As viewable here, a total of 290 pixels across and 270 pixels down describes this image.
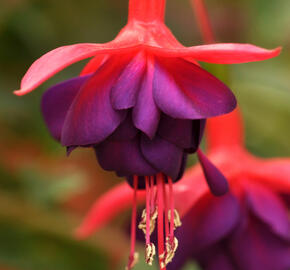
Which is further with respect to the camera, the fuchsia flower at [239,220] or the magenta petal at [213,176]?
the fuchsia flower at [239,220]

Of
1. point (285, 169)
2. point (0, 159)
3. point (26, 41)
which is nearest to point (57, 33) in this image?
point (26, 41)

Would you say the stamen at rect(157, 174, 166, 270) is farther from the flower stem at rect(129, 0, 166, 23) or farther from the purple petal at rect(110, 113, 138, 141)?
the flower stem at rect(129, 0, 166, 23)

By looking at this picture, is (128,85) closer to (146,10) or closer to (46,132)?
(146,10)

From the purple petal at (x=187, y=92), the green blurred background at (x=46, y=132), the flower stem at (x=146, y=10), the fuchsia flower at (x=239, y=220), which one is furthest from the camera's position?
the green blurred background at (x=46, y=132)

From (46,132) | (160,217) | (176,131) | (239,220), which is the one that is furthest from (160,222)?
(46,132)

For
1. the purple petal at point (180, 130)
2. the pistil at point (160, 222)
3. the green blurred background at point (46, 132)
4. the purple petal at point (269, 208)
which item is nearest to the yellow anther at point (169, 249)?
the pistil at point (160, 222)

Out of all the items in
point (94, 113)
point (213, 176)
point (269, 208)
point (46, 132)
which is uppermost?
point (94, 113)

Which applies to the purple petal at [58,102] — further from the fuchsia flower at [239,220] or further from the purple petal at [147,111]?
the fuchsia flower at [239,220]
